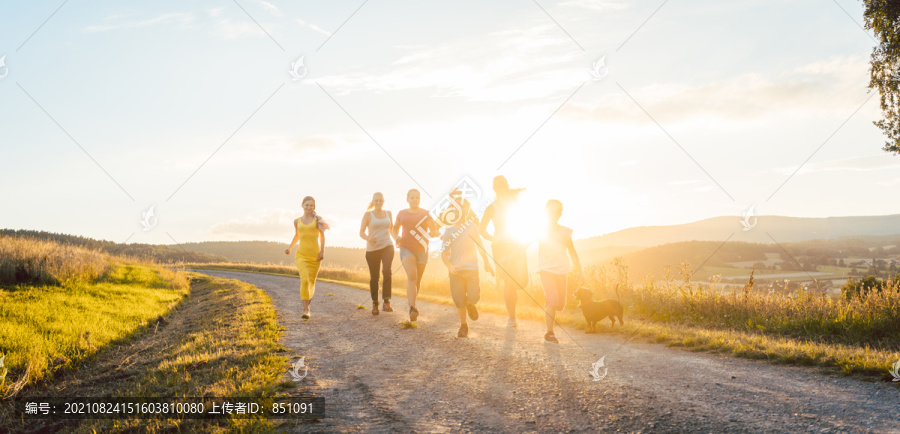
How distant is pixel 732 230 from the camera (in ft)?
287

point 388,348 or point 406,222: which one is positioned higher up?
point 406,222

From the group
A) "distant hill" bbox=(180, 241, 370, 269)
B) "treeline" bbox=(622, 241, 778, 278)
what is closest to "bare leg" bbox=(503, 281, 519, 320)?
"treeline" bbox=(622, 241, 778, 278)

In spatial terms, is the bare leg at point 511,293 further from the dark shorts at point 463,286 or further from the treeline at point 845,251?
the treeline at point 845,251

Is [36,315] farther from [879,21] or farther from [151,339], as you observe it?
[879,21]

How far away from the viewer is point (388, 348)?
7.52 meters

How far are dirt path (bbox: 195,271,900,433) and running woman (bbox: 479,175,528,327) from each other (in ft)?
3.98

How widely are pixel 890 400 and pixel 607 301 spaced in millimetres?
5188

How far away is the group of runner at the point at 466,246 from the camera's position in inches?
334

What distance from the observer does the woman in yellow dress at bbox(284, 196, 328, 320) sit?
35.1 ft

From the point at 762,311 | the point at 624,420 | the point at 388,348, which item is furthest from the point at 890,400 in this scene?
the point at 762,311

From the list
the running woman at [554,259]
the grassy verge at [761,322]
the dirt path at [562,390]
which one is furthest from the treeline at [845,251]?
the dirt path at [562,390]

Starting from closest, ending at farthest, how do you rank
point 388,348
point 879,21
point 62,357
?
point 388,348 → point 62,357 → point 879,21

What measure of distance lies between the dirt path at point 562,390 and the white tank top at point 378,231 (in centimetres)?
295

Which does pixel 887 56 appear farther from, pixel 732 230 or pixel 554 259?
pixel 732 230
